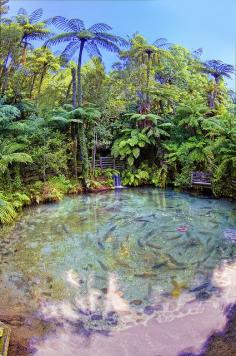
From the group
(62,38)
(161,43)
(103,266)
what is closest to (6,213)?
(103,266)

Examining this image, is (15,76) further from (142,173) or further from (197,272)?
(197,272)

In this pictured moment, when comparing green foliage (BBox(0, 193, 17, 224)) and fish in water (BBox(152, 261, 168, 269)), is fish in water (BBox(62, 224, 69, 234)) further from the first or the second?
fish in water (BBox(152, 261, 168, 269))

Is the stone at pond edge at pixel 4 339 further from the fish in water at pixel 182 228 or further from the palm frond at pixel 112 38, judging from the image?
the palm frond at pixel 112 38

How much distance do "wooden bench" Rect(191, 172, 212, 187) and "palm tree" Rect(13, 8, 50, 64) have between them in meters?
10.4

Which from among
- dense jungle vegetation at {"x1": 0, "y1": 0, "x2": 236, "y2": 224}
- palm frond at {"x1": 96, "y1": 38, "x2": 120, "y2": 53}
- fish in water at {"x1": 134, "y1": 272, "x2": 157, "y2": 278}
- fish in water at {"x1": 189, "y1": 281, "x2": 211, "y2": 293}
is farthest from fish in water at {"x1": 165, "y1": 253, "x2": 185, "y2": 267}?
palm frond at {"x1": 96, "y1": 38, "x2": 120, "y2": 53}

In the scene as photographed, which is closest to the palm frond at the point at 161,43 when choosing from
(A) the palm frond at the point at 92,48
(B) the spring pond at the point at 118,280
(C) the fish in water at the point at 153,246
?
(A) the palm frond at the point at 92,48

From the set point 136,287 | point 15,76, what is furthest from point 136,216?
point 15,76

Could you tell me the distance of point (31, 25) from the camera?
15844 millimetres

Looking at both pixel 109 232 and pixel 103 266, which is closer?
pixel 103 266

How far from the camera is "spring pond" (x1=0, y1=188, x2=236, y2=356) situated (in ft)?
14.0

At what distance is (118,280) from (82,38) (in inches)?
Answer: 448

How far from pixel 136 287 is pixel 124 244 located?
82.2 inches

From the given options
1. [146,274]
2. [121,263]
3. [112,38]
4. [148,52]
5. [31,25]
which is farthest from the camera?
[148,52]

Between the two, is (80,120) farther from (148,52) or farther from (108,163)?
(148,52)
